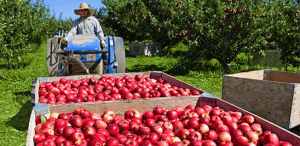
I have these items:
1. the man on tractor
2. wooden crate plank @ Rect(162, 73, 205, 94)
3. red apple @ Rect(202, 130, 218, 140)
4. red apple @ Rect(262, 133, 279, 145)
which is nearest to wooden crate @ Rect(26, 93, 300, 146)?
red apple @ Rect(262, 133, 279, 145)

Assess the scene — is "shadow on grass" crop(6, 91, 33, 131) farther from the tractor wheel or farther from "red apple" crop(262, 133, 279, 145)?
"red apple" crop(262, 133, 279, 145)

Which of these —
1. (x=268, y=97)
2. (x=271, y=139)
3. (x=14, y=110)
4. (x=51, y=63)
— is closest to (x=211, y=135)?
(x=271, y=139)

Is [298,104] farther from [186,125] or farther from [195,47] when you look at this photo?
[195,47]

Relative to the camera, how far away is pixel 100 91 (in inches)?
153

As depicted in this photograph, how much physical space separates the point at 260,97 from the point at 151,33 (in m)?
14.1

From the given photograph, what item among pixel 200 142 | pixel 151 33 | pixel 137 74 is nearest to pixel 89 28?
pixel 137 74

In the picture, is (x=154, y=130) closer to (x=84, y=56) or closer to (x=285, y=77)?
(x=84, y=56)

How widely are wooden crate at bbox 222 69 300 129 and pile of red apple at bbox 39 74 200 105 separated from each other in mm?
1343

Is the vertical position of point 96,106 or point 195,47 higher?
point 195,47

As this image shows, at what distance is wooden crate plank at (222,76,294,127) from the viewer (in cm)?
376

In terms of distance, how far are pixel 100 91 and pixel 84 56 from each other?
162 cm

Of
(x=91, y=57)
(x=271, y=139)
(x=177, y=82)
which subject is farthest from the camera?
(x=91, y=57)

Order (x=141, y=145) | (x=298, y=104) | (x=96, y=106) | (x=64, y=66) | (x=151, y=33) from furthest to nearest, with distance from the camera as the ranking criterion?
(x=151, y=33), (x=64, y=66), (x=298, y=104), (x=96, y=106), (x=141, y=145)

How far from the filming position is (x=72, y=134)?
85.6 inches
